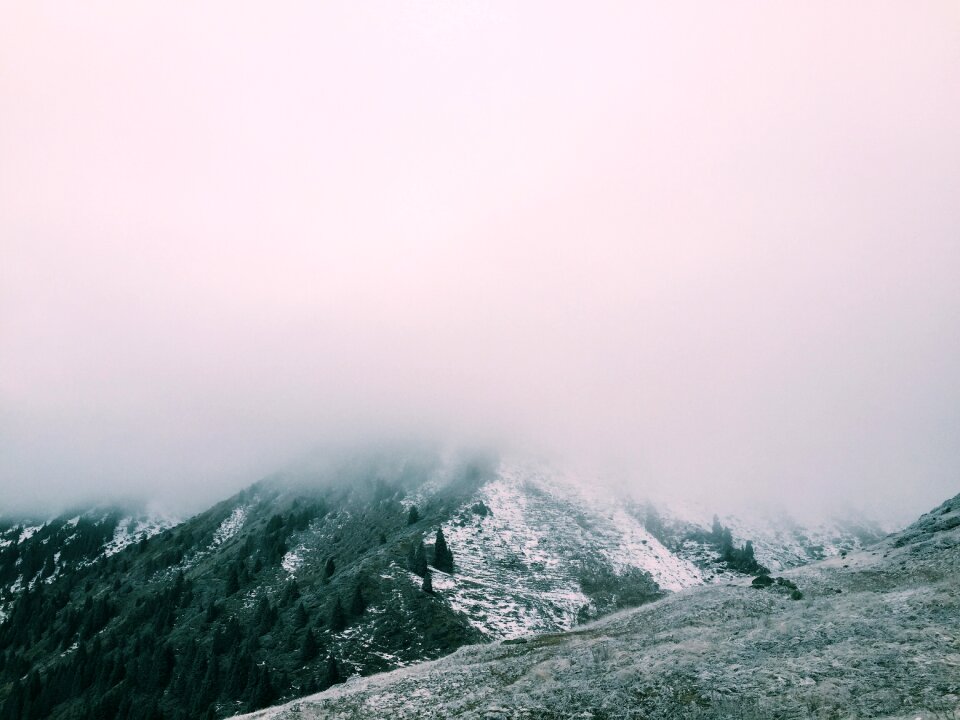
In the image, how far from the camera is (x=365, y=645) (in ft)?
222

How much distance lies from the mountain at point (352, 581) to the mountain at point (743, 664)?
20.0m

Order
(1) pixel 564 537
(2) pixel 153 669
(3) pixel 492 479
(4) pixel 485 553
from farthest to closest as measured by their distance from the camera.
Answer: (3) pixel 492 479, (1) pixel 564 537, (4) pixel 485 553, (2) pixel 153 669

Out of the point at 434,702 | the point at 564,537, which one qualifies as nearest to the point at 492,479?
the point at 564,537

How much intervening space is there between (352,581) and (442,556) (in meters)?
16.1

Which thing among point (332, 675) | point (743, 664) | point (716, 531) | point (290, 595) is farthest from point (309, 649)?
point (716, 531)

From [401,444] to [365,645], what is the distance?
110 meters

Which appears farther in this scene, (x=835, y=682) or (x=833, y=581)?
(x=833, y=581)

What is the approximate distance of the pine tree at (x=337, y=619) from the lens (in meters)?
72.2

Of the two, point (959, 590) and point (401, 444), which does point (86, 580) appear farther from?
point (959, 590)

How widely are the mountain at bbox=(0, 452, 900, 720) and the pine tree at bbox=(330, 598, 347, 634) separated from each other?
275 mm

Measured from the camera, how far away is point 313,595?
86.6 m

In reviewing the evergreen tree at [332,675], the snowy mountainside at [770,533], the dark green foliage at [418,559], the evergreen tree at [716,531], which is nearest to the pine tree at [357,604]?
the dark green foliage at [418,559]

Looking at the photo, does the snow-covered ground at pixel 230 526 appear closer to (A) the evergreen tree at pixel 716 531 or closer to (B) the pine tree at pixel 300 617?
(B) the pine tree at pixel 300 617

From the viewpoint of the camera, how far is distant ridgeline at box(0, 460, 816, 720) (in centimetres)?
6969
